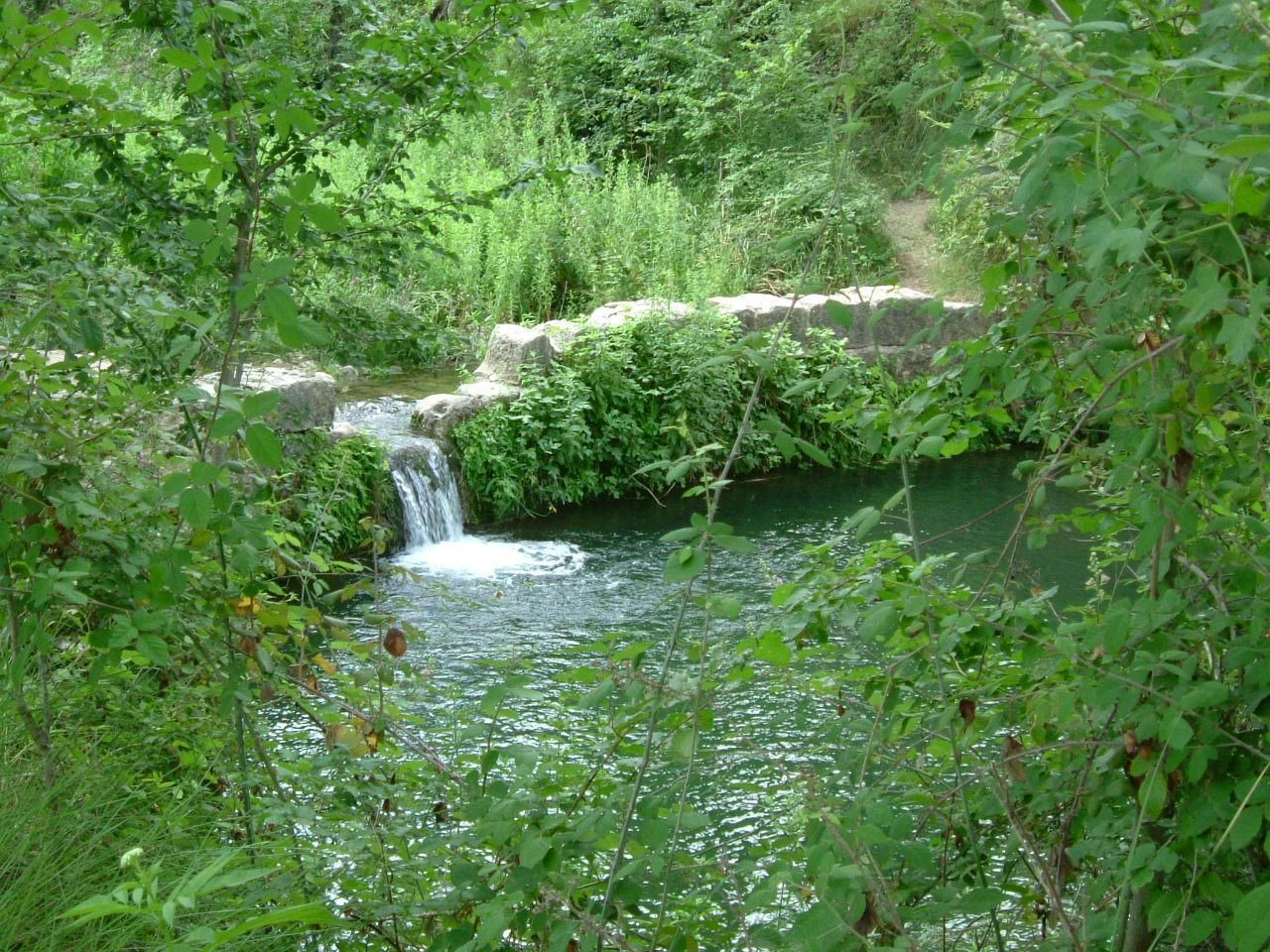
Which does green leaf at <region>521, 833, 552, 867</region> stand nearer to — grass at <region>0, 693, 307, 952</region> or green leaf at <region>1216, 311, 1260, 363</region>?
grass at <region>0, 693, 307, 952</region>

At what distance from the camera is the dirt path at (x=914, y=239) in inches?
502

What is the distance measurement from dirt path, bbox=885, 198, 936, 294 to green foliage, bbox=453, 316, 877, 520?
347cm

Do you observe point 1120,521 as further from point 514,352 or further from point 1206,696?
point 514,352

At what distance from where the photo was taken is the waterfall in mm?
7551

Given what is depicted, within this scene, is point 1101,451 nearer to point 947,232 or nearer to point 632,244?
point 632,244

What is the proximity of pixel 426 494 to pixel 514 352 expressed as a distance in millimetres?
1429

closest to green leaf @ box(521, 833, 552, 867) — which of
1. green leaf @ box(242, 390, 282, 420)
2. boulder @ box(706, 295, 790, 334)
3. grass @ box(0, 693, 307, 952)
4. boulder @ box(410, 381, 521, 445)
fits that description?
grass @ box(0, 693, 307, 952)

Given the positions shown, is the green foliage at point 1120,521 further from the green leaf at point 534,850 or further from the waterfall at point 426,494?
the waterfall at point 426,494

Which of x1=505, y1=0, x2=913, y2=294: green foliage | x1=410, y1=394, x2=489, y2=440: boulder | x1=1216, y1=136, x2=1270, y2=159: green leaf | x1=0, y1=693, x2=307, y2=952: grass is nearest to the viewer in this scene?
x1=1216, y1=136, x2=1270, y2=159: green leaf

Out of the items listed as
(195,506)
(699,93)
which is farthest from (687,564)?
(699,93)

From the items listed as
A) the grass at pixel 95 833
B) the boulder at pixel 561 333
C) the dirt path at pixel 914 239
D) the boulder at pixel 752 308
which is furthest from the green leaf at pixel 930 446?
the dirt path at pixel 914 239

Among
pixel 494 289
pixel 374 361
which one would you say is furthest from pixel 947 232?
pixel 374 361

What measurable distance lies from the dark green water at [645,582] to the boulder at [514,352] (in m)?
1.09

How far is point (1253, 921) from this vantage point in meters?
1.27
